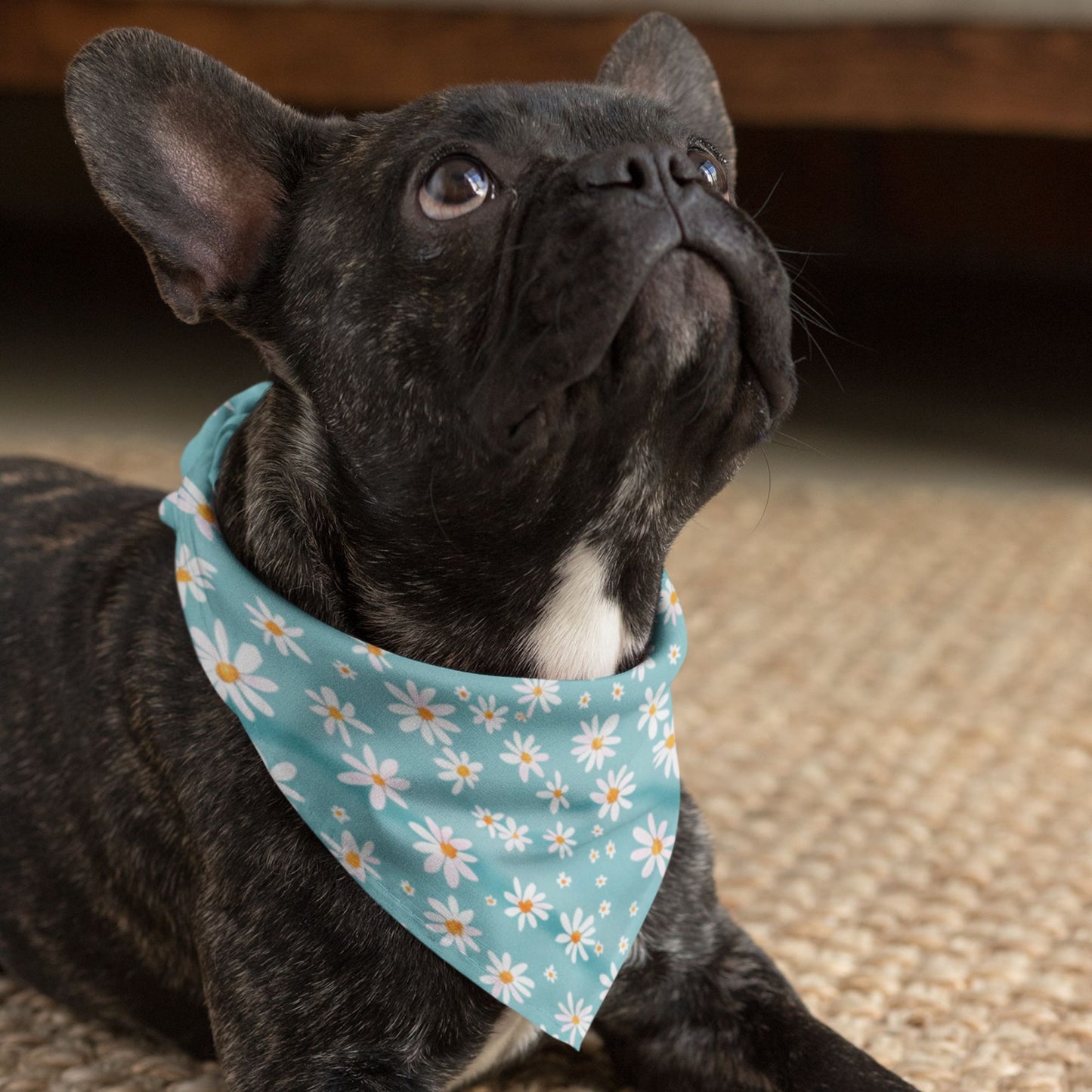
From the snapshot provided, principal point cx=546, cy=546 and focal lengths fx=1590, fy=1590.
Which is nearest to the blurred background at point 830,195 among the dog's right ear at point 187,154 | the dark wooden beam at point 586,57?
the dark wooden beam at point 586,57

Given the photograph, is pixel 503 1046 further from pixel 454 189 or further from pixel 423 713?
pixel 454 189

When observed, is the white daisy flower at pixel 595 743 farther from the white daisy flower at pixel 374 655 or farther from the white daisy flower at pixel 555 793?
the white daisy flower at pixel 374 655

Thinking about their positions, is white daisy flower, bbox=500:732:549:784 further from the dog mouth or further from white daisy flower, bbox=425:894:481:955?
the dog mouth

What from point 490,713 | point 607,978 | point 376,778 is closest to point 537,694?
point 490,713

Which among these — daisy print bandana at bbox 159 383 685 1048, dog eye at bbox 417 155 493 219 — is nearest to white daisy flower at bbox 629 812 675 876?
daisy print bandana at bbox 159 383 685 1048

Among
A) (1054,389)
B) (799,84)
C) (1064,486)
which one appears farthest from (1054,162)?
(799,84)

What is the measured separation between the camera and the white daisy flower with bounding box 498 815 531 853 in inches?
50.6

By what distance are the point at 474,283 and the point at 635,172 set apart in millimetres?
140

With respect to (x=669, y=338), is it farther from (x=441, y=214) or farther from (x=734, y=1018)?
(x=734, y=1018)

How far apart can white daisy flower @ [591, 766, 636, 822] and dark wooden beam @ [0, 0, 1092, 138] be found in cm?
181

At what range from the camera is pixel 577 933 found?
51.0 inches

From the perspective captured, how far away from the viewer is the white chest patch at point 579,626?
1263 millimetres

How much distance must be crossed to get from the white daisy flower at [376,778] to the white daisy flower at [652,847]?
0.69 feet

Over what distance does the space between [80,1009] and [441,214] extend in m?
0.81
